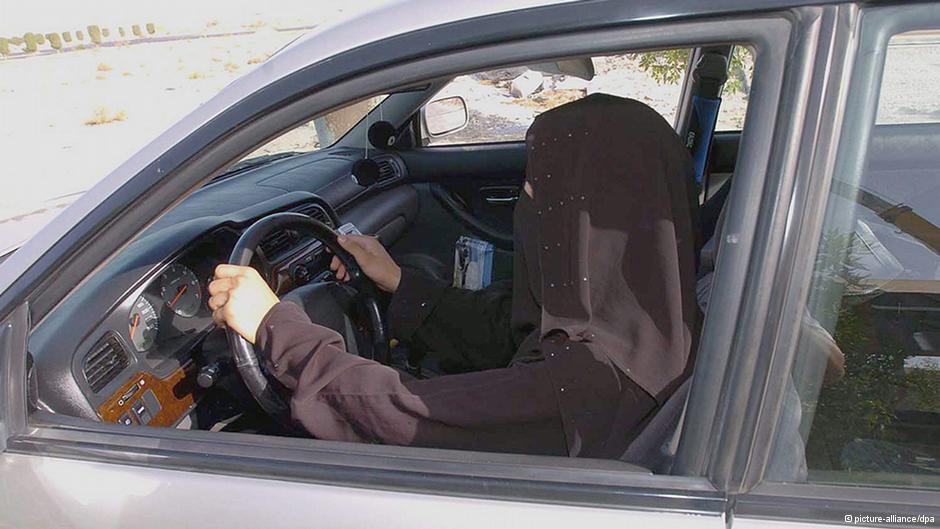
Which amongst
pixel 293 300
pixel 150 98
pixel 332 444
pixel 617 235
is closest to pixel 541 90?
pixel 293 300

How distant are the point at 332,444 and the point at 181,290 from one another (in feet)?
3.05

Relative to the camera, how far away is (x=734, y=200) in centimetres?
110

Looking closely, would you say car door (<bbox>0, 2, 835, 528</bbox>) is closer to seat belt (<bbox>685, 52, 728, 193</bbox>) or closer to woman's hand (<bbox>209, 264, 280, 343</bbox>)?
woman's hand (<bbox>209, 264, 280, 343</bbox>)

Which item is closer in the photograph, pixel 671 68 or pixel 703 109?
pixel 671 68

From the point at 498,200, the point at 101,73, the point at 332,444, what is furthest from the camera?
the point at 101,73

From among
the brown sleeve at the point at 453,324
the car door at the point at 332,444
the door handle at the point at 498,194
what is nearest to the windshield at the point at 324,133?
the door handle at the point at 498,194

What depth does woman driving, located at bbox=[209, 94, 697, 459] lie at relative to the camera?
145 cm

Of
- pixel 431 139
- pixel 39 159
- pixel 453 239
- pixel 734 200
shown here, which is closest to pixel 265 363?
pixel 734 200

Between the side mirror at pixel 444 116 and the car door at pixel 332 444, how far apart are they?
2577mm

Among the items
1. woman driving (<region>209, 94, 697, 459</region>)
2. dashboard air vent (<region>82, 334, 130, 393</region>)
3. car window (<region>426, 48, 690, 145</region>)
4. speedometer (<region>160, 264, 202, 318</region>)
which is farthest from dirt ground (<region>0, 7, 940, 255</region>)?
dashboard air vent (<region>82, 334, 130, 393</region>)

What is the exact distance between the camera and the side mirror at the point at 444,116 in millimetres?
3826

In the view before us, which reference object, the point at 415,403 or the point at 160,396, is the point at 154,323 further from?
the point at 415,403

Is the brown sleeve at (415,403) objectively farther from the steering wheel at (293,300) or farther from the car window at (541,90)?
the car window at (541,90)

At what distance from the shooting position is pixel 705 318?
115 centimetres
